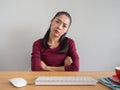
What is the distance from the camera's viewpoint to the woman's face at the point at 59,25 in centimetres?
164

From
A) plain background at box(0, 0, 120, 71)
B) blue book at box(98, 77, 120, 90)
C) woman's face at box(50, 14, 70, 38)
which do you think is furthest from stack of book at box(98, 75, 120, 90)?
plain background at box(0, 0, 120, 71)

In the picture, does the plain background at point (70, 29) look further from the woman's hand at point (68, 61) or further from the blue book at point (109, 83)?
the blue book at point (109, 83)

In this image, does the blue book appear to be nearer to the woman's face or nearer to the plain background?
the woman's face

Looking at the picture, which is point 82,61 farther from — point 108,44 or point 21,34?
point 21,34

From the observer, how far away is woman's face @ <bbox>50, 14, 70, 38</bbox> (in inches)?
64.7

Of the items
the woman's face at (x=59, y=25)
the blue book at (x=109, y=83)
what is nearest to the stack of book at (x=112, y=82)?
the blue book at (x=109, y=83)

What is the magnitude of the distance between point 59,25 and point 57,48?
0.73 feet

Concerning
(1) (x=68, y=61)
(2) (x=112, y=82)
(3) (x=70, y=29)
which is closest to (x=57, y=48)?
(1) (x=68, y=61)

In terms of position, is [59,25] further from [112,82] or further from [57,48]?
[112,82]

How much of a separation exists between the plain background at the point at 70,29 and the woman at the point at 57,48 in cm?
22

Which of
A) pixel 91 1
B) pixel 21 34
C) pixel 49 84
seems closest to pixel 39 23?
pixel 21 34

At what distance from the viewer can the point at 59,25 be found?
5.37ft

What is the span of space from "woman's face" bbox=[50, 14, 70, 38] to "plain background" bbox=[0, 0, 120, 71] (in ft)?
0.80

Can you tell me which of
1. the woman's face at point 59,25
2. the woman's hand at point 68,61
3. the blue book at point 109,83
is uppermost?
the woman's face at point 59,25
